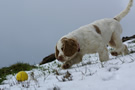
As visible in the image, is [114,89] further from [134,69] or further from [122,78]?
[134,69]

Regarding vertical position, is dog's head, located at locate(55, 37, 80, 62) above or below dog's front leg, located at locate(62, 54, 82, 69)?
above

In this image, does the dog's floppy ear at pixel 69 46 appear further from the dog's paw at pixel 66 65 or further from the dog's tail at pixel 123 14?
the dog's tail at pixel 123 14

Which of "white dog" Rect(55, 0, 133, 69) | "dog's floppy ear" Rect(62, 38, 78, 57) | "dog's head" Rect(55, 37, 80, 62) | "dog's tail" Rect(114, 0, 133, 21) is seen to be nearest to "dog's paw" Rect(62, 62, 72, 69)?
"white dog" Rect(55, 0, 133, 69)

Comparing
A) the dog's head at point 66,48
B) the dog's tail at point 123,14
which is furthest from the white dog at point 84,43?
the dog's tail at point 123,14

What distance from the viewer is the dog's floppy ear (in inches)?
178

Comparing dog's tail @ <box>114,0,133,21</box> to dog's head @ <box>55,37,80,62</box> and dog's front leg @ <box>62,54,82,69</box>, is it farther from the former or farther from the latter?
dog's head @ <box>55,37,80,62</box>

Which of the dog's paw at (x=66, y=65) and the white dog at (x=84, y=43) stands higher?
the white dog at (x=84, y=43)

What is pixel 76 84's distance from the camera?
2262 millimetres

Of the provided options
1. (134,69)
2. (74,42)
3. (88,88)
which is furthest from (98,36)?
(88,88)

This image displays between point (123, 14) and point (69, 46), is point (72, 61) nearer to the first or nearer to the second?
point (69, 46)

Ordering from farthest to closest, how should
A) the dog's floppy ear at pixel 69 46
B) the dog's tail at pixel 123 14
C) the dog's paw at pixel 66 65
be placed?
the dog's tail at pixel 123 14, the dog's paw at pixel 66 65, the dog's floppy ear at pixel 69 46

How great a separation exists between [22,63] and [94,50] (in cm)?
648

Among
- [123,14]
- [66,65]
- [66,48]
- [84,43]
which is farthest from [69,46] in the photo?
[123,14]

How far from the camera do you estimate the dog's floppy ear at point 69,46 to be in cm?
452
